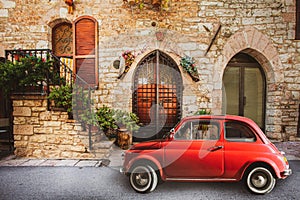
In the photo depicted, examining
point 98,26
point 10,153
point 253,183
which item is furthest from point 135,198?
point 98,26

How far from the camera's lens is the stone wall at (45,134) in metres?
4.03

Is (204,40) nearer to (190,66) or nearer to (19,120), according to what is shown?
(190,66)

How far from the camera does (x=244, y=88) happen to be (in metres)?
5.81

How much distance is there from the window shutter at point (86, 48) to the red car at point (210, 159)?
363 cm

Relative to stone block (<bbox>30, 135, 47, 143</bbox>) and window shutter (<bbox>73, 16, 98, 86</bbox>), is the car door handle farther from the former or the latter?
window shutter (<bbox>73, 16, 98, 86</bbox>)

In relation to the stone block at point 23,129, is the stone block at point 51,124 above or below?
above

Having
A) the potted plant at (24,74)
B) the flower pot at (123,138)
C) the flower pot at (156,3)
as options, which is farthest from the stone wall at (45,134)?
the flower pot at (156,3)

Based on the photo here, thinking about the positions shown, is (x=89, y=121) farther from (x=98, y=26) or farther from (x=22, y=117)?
(x=98, y=26)

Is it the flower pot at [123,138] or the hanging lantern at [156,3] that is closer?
the flower pot at [123,138]

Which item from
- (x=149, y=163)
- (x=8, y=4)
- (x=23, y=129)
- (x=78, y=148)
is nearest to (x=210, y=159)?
A: (x=149, y=163)

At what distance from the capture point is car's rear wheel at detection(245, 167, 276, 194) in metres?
2.55

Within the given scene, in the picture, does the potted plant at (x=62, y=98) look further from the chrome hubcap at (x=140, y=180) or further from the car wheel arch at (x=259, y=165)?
the car wheel arch at (x=259, y=165)

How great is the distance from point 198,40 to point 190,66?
924 millimetres

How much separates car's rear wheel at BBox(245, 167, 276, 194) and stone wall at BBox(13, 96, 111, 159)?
2959 mm
